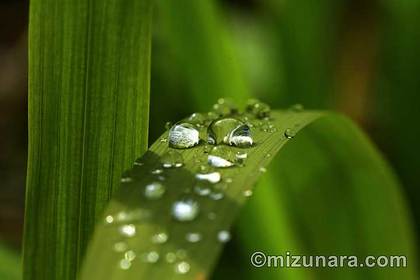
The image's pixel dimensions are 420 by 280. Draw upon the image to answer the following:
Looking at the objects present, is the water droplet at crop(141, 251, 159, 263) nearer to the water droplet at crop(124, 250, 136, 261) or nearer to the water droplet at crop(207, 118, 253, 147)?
the water droplet at crop(124, 250, 136, 261)

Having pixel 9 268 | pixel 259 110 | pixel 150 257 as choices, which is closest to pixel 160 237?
pixel 150 257

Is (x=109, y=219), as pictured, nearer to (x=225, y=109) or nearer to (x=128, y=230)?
(x=128, y=230)

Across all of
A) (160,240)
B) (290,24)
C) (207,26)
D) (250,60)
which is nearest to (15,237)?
(250,60)

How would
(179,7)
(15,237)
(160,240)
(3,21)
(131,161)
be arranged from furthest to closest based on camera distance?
(3,21), (15,237), (179,7), (131,161), (160,240)

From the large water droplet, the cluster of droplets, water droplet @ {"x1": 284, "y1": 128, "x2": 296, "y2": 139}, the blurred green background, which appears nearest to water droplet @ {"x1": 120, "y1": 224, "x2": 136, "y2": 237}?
the cluster of droplets

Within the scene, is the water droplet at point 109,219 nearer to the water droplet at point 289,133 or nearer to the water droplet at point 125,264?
the water droplet at point 125,264

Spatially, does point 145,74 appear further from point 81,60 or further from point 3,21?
point 3,21
